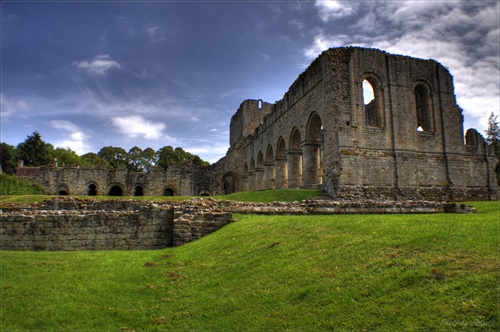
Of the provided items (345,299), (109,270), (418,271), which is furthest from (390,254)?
(109,270)

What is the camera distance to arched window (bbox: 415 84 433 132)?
2230cm

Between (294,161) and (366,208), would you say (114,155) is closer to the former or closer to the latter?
(294,161)

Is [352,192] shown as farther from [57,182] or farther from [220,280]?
[57,182]

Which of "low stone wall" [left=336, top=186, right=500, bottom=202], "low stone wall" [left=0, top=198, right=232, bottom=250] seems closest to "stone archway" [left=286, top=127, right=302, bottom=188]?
"low stone wall" [left=336, top=186, right=500, bottom=202]

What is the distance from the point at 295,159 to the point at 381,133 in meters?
7.29

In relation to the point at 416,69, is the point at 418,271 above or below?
below

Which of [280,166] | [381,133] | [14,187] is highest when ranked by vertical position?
[381,133]

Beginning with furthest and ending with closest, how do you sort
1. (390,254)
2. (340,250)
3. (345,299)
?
A: (340,250)
(390,254)
(345,299)

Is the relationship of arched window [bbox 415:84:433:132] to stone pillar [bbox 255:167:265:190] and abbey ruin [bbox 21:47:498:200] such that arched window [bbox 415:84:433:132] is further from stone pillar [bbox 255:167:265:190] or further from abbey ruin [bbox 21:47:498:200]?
stone pillar [bbox 255:167:265:190]

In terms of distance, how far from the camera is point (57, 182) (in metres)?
38.2

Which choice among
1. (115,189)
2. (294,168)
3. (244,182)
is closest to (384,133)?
(294,168)

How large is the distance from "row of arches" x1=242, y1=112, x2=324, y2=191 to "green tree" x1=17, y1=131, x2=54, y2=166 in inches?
1904

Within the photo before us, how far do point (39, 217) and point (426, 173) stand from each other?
20628 mm

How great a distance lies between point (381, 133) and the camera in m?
20.0
